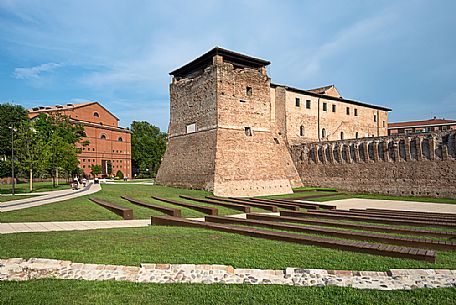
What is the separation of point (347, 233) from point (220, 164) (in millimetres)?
14280

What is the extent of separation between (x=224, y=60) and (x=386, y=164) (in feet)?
52.1

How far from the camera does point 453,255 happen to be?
5.53 metres

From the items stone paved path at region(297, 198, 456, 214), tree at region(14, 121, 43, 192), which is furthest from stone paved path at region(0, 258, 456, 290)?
tree at region(14, 121, 43, 192)

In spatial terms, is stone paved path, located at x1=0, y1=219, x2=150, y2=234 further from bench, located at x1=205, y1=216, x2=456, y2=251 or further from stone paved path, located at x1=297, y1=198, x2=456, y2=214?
stone paved path, located at x1=297, y1=198, x2=456, y2=214

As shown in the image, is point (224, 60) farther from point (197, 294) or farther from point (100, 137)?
point (100, 137)

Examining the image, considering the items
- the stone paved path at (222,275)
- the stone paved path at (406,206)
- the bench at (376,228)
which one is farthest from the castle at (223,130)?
the stone paved path at (222,275)

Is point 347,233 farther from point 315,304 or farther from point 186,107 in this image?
point 186,107

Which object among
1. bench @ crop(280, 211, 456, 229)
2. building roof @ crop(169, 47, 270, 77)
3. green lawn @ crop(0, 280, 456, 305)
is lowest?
bench @ crop(280, 211, 456, 229)

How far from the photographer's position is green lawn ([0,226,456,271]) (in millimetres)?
5125

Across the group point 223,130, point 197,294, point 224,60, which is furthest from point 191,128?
point 197,294

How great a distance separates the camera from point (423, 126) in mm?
57094

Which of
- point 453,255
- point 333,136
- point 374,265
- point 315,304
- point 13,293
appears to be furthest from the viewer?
point 333,136

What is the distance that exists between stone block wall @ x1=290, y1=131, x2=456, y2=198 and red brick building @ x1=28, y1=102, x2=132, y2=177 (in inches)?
1396

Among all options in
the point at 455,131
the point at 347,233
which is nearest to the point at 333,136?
the point at 455,131
